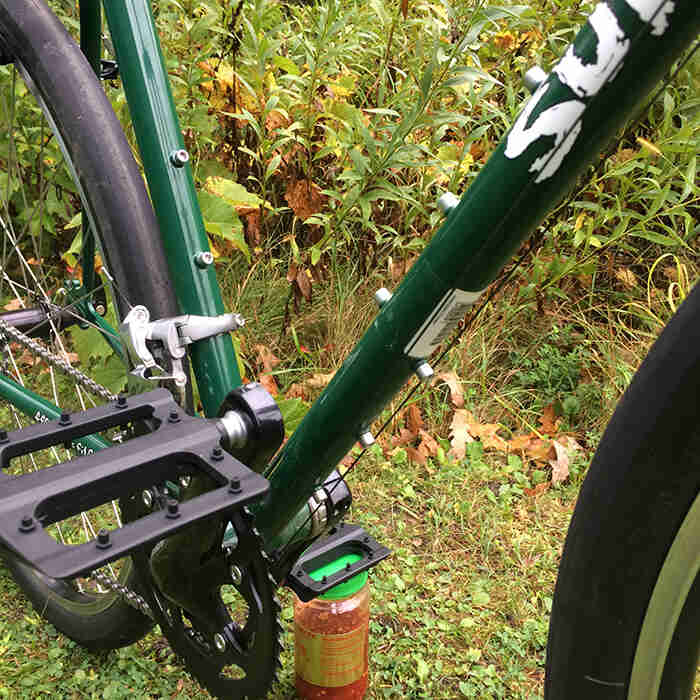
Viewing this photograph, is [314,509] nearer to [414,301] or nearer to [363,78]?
[414,301]

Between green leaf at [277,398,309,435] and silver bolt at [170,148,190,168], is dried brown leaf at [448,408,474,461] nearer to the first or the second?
green leaf at [277,398,309,435]

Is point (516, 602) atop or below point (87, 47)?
below

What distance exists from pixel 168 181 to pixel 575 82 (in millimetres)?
613

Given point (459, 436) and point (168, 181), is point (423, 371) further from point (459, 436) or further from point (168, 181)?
point (459, 436)

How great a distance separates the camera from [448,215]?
31.4 inches

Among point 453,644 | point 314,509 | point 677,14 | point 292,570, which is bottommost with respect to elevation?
point 453,644

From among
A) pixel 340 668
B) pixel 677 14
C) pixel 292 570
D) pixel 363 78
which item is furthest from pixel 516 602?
pixel 363 78

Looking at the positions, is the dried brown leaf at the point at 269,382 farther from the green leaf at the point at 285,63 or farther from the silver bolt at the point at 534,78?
the silver bolt at the point at 534,78

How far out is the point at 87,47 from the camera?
127cm

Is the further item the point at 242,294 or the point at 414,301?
the point at 242,294

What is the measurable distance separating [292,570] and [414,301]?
0.50m

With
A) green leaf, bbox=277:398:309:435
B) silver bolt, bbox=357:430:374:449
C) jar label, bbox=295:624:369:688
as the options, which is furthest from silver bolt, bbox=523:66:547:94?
green leaf, bbox=277:398:309:435

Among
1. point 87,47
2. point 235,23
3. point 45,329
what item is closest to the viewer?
point 87,47

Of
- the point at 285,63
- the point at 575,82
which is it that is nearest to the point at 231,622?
Result: the point at 575,82
